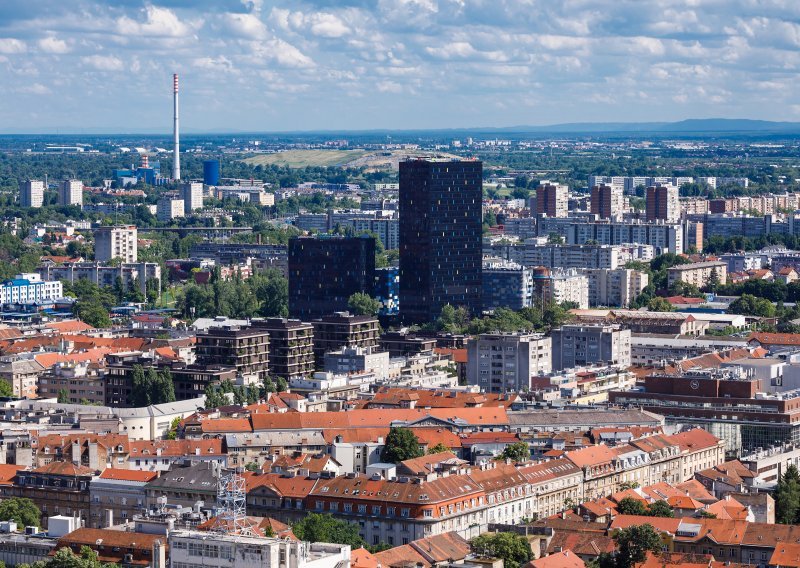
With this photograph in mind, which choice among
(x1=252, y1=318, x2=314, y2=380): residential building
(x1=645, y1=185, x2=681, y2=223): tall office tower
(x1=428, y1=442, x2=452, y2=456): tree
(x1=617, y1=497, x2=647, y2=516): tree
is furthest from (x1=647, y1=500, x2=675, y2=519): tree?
(x1=645, y1=185, x2=681, y2=223): tall office tower

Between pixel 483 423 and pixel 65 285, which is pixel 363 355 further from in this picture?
pixel 65 285

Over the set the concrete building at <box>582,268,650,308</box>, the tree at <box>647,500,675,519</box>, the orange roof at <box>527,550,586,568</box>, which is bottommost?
the concrete building at <box>582,268,650,308</box>

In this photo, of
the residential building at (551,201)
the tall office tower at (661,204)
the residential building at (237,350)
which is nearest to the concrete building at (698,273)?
the tall office tower at (661,204)

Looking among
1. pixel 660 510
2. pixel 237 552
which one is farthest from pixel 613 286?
pixel 237 552

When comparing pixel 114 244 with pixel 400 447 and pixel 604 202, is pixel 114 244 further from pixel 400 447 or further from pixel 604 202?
pixel 400 447

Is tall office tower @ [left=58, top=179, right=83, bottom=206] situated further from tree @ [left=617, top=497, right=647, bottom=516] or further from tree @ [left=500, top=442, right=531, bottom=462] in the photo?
tree @ [left=617, top=497, right=647, bottom=516]
